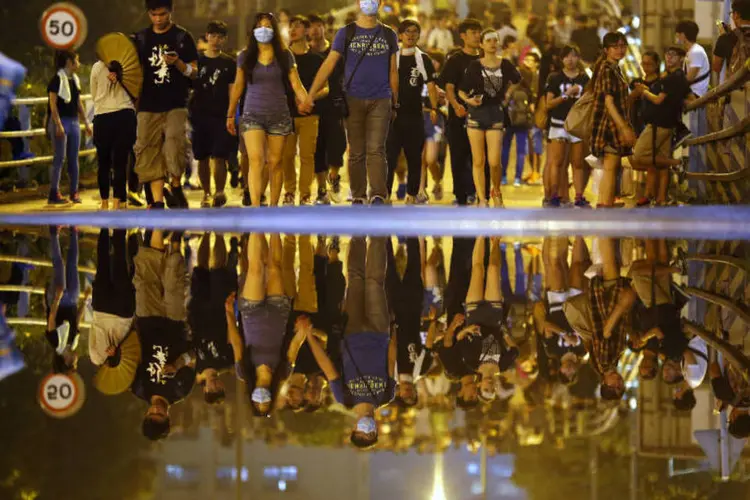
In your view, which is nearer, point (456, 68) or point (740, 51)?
point (740, 51)

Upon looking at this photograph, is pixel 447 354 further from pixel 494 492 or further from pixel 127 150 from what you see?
pixel 127 150

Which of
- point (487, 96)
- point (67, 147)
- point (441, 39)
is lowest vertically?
point (67, 147)

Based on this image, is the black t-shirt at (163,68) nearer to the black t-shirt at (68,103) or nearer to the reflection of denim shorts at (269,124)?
the reflection of denim shorts at (269,124)

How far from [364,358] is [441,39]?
12779 mm

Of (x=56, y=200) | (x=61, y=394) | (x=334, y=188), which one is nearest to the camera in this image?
(x=61, y=394)

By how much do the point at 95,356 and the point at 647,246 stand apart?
6.33 m

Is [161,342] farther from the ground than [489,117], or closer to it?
closer to it

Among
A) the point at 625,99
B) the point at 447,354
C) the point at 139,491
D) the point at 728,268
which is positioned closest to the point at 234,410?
the point at 139,491

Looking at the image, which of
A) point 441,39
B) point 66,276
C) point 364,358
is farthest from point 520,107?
point 364,358

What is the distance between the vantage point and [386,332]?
572 cm

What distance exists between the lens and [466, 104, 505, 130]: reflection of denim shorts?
1376cm

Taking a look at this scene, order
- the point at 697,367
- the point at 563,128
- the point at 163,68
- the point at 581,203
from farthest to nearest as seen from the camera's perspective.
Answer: the point at 581,203
the point at 563,128
the point at 163,68
the point at 697,367

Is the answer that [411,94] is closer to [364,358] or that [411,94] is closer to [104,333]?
[104,333]

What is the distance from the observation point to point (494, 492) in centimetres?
296
